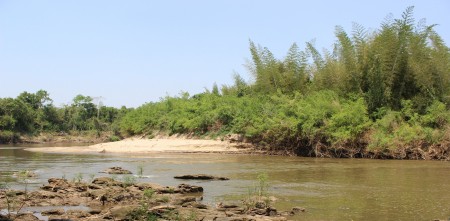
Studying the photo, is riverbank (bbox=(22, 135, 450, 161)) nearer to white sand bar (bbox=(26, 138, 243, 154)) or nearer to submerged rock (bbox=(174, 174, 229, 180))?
white sand bar (bbox=(26, 138, 243, 154))

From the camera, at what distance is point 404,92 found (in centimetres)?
2831

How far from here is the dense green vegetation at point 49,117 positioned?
54844 mm

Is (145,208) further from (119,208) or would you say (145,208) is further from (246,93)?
(246,93)

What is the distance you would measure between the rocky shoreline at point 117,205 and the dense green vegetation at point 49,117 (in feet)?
134

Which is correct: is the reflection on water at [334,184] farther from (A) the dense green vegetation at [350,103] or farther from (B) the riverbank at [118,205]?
(A) the dense green vegetation at [350,103]

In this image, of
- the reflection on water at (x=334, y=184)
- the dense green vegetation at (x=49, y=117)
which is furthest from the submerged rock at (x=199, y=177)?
the dense green vegetation at (x=49, y=117)

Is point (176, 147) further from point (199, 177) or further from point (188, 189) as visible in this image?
point (188, 189)

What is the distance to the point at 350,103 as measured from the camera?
2783 centimetres

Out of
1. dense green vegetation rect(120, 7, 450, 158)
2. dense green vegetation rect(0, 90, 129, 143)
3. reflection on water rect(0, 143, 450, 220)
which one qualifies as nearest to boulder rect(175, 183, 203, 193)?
reflection on water rect(0, 143, 450, 220)

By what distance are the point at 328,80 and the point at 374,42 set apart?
4127 mm

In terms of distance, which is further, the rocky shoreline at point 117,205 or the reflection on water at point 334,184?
the reflection on water at point 334,184

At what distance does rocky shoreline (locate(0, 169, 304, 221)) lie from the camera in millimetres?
9258

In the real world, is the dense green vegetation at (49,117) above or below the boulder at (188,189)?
above

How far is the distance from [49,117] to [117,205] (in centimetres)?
6188
